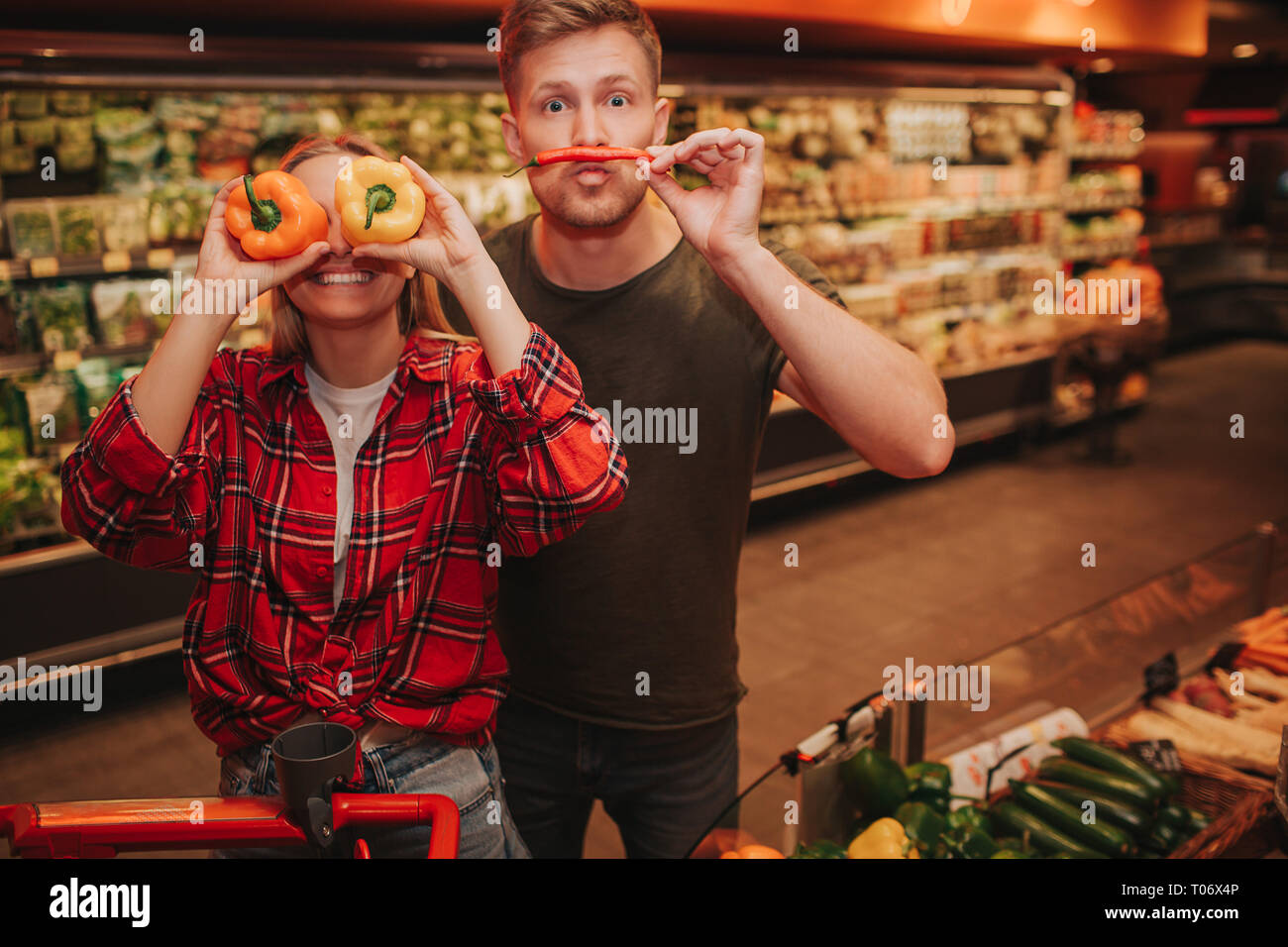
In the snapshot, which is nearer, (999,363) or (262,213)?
(262,213)

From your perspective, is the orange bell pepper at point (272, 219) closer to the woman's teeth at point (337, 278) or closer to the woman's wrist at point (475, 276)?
the woman's teeth at point (337, 278)

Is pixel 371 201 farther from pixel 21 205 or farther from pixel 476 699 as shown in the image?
pixel 21 205

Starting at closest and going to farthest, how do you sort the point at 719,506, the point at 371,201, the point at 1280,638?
the point at 371,201 → the point at 719,506 → the point at 1280,638

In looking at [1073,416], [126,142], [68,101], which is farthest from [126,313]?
[1073,416]

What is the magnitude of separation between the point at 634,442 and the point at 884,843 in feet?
2.78

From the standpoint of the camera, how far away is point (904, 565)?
17.9 feet

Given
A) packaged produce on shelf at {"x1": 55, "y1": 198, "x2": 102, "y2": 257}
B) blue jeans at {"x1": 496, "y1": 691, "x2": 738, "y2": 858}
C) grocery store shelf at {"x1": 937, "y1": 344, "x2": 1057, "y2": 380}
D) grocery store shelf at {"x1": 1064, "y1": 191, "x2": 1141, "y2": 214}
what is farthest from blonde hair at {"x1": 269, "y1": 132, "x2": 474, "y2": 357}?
grocery store shelf at {"x1": 1064, "y1": 191, "x2": 1141, "y2": 214}

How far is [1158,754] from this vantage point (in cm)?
226

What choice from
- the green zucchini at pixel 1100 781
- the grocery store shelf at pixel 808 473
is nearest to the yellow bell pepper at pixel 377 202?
the green zucchini at pixel 1100 781

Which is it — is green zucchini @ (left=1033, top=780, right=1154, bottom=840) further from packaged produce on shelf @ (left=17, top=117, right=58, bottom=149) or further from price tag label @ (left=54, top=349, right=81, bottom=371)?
packaged produce on shelf @ (left=17, top=117, right=58, bottom=149)

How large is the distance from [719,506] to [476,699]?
0.56 metres

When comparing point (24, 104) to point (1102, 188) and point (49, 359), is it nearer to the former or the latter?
point (49, 359)
